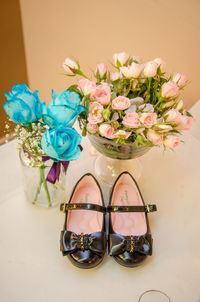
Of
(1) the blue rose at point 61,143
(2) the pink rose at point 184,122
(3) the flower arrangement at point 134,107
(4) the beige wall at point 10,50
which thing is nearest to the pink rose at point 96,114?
(3) the flower arrangement at point 134,107

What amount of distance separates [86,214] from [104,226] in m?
0.08

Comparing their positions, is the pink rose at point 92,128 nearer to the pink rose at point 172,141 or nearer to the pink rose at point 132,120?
the pink rose at point 132,120

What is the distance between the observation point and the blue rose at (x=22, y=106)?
626mm

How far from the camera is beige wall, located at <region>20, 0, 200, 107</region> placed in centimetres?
224

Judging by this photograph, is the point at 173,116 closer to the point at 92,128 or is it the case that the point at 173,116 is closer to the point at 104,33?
the point at 92,128

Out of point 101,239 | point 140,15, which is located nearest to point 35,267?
point 101,239

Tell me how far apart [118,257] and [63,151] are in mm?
332

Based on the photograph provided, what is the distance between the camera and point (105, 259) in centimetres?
78

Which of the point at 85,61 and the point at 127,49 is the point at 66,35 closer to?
the point at 85,61

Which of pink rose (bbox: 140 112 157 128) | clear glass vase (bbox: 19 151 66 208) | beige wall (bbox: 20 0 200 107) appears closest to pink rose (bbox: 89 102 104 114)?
pink rose (bbox: 140 112 157 128)

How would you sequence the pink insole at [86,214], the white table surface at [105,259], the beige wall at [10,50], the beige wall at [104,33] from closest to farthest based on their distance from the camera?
the white table surface at [105,259], the pink insole at [86,214], the beige wall at [10,50], the beige wall at [104,33]

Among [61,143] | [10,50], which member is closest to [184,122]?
[61,143]

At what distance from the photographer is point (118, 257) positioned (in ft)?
2.42

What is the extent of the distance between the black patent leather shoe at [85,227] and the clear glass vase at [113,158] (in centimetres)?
10
